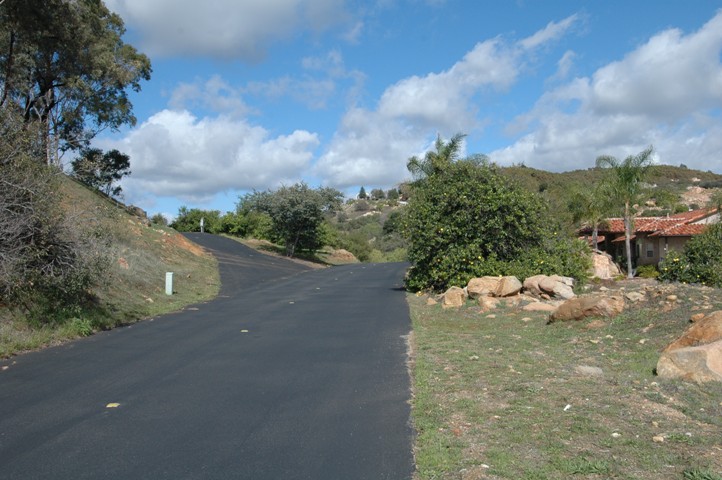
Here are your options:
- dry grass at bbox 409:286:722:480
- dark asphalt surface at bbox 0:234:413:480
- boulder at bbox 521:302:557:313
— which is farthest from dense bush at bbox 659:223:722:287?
dark asphalt surface at bbox 0:234:413:480

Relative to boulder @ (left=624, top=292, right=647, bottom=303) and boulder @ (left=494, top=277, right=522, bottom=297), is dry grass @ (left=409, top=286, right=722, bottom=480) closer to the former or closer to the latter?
boulder @ (left=624, top=292, right=647, bottom=303)

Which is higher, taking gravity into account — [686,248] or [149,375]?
[686,248]

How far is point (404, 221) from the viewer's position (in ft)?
69.5

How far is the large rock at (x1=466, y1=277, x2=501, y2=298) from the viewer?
16.5 meters

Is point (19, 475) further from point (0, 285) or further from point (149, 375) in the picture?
point (0, 285)

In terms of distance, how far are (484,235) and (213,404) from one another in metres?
14.1

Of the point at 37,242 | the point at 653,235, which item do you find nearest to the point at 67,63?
the point at 37,242

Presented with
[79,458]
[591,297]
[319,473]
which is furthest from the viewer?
[591,297]

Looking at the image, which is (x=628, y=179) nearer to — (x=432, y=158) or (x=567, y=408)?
(x=432, y=158)

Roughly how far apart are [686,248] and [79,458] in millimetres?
18177

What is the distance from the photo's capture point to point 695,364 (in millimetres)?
6863

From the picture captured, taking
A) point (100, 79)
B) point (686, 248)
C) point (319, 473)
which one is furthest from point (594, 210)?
point (319, 473)

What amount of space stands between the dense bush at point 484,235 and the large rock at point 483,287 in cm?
160

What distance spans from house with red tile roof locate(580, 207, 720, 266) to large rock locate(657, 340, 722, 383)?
29284mm
